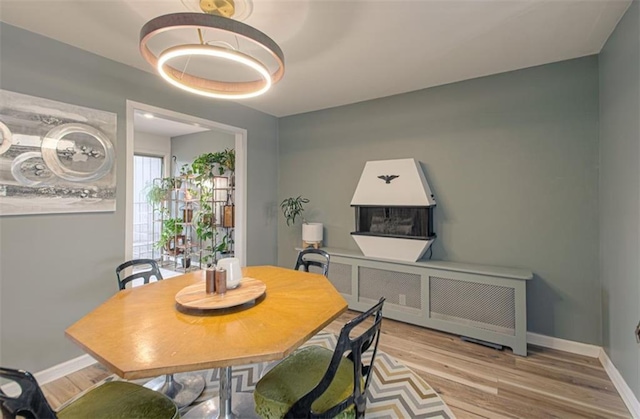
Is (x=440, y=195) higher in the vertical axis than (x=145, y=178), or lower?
lower

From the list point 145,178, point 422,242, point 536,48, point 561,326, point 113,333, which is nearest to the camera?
point 113,333

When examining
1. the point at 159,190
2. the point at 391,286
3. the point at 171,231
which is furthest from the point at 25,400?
the point at 159,190

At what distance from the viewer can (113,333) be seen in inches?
52.0

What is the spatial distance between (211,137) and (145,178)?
1.80 metres

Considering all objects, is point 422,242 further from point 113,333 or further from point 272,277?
point 113,333

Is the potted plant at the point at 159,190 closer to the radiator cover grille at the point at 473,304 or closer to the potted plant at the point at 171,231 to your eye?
the potted plant at the point at 171,231

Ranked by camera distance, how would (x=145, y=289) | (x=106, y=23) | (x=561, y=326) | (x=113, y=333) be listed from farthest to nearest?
(x=561, y=326)
(x=106, y=23)
(x=145, y=289)
(x=113, y=333)

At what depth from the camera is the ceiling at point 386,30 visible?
1.96 m

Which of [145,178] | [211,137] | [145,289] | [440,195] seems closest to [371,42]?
[440,195]

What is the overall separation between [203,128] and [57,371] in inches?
113

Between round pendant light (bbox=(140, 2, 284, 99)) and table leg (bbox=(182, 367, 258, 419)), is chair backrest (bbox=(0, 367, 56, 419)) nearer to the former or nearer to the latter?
table leg (bbox=(182, 367, 258, 419))

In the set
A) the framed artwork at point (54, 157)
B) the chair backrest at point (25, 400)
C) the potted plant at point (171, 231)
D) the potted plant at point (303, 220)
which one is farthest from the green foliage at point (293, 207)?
the chair backrest at point (25, 400)

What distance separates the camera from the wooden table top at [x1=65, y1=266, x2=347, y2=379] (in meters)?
1.13

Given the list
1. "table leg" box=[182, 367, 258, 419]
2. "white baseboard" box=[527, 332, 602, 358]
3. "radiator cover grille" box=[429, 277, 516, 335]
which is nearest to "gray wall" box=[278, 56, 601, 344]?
"white baseboard" box=[527, 332, 602, 358]
